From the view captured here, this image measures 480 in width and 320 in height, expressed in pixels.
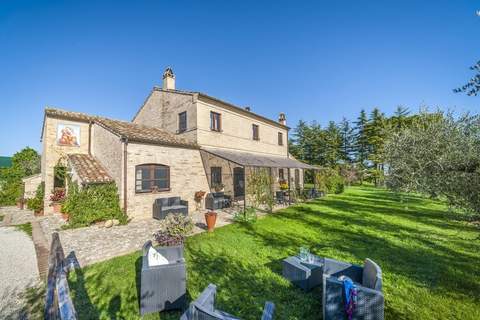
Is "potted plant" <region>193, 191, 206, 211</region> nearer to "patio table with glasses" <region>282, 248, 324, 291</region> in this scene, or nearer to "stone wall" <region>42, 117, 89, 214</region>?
"stone wall" <region>42, 117, 89, 214</region>

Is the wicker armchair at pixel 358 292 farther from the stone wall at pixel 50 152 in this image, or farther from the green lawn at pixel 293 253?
the stone wall at pixel 50 152

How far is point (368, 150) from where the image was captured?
4284cm

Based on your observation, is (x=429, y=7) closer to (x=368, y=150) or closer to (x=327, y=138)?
(x=327, y=138)

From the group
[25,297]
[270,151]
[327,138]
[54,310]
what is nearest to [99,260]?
[25,297]

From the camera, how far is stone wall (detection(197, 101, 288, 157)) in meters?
14.5

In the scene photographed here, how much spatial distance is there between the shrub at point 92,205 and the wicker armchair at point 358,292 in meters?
9.58

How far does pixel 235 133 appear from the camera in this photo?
17.0 m

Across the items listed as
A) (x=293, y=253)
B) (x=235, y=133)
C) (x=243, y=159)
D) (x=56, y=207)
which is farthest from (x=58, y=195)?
(x=293, y=253)

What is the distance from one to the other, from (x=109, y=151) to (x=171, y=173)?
357 cm

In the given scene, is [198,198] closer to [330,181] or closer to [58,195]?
[58,195]

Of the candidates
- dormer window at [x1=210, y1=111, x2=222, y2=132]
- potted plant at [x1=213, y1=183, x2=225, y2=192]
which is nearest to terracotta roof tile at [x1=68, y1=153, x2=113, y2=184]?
potted plant at [x1=213, y1=183, x2=225, y2=192]

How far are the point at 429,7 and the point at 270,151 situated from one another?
598 inches

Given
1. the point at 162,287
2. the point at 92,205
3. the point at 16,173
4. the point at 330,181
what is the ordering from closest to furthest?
the point at 162,287 < the point at 92,205 < the point at 16,173 < the point at 330,181

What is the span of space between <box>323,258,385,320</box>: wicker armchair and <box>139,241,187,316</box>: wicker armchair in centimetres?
258
